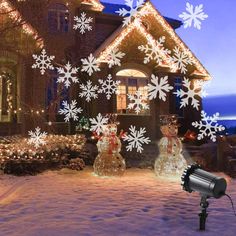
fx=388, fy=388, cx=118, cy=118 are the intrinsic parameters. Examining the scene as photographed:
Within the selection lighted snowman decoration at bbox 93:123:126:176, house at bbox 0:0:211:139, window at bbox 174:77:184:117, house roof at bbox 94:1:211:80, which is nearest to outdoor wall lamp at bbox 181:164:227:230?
lighted snowman decoration at bbox 93:123:126:176

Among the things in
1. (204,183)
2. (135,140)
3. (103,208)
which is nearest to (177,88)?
(135,140)

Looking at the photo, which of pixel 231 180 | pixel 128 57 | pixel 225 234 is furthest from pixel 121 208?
pixel 128 57

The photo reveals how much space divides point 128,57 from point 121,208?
10.7 m

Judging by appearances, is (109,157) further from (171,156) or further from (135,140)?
(135,140)

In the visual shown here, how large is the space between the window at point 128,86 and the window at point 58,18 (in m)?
3.05

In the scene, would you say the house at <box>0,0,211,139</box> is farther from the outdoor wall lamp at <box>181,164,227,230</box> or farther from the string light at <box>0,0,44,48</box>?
the outdoor wall lamp at <box>181,164,227,230</box>

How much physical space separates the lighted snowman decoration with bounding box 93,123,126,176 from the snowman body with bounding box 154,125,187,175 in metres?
1.02

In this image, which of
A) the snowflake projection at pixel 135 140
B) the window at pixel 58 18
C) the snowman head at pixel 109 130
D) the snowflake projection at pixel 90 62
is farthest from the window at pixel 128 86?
the snowman head at pixel 109 130

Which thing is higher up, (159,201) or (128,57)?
(128,57)

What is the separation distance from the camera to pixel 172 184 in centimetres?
851

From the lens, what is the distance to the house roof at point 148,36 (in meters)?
14.9

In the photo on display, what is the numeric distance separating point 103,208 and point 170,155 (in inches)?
133

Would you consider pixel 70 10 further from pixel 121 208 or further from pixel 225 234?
pixel 225 234

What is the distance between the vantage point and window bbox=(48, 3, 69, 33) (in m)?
15.8
